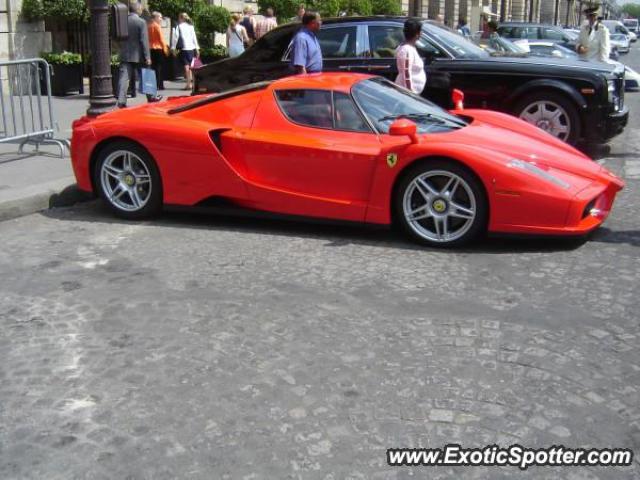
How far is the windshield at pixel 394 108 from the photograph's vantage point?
629cm

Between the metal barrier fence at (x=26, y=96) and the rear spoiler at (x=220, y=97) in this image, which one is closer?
the rear spoiler at (x=220, y=97)

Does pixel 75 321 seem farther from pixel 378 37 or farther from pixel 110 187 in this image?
pixel 378 37

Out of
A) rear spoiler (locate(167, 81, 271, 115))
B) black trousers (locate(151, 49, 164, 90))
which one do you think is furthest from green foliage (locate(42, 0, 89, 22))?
rear spoiler (locate(167, 81, 271, 115))

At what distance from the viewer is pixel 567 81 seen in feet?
30.5

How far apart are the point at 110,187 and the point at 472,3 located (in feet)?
189

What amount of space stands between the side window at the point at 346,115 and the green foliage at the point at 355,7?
20465 millimetres

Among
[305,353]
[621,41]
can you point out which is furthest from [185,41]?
[621,41]

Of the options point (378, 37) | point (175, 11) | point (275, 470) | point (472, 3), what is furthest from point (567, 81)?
point (472, 3)

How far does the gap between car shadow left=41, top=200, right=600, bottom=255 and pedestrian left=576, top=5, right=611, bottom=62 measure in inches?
331

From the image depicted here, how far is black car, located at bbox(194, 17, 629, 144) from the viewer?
30.4ft

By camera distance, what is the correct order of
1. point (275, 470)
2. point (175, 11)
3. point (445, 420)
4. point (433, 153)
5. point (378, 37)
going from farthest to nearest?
point (175, 11) → point (378, 37) → point (433, 153) → point (445, 420) → point (275, 470)

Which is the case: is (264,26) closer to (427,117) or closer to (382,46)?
(382,46)

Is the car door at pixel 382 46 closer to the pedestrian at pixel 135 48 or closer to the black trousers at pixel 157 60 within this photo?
the pedestrian at pixel 135 48

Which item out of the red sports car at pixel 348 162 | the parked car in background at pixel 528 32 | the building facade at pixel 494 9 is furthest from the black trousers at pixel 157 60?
the building facade at pixel 494 9
